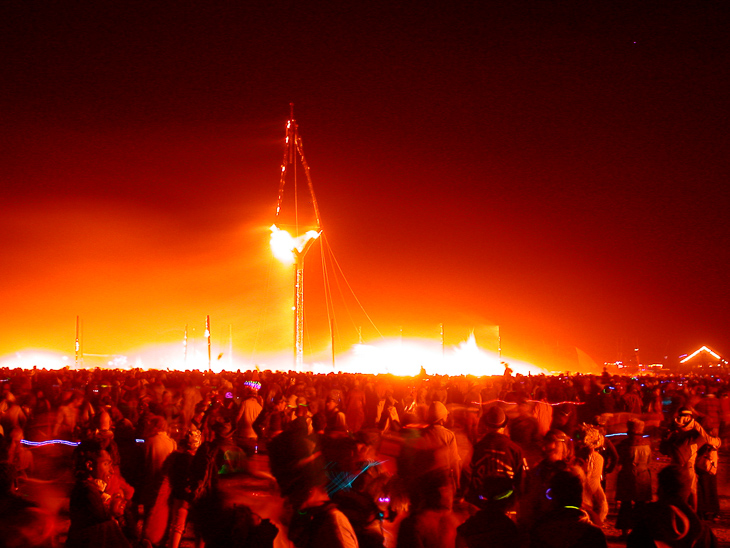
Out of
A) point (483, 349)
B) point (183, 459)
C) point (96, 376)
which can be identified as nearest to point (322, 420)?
point (183, 459)

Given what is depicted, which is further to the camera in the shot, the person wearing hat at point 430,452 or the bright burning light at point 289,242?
the bright burning light at point 289,242

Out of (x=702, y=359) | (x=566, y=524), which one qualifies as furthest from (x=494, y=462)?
(x=702, y=359)

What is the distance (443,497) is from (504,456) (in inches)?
64.4

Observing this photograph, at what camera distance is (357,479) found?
4465 millimetres

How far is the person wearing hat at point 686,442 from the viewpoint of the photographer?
6.70m

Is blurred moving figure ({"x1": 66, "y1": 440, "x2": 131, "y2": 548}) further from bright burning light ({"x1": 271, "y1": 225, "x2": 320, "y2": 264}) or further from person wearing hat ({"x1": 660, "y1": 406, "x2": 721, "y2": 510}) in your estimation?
bright burning light ({"x1": 271, "y1": 225, "x2": 320, "y2": 264})

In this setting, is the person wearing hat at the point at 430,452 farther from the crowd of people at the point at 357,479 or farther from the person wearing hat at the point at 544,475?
the person wearing hat at the point at 544,475

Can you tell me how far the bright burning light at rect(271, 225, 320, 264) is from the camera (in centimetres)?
5275

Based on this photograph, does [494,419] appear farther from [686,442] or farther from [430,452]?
[686,442]

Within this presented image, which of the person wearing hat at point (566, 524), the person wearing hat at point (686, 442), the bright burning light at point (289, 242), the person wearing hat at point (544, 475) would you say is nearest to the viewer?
the person wearing hat at point (566, 524)

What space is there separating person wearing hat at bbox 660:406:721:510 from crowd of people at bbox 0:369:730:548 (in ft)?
0.05

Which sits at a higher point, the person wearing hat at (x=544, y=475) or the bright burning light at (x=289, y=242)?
the bright burning light at (x=289, y=242)

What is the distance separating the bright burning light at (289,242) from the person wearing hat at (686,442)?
46044mm

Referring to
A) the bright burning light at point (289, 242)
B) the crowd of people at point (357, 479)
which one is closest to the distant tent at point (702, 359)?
the bright burning light at point (289, 242)
